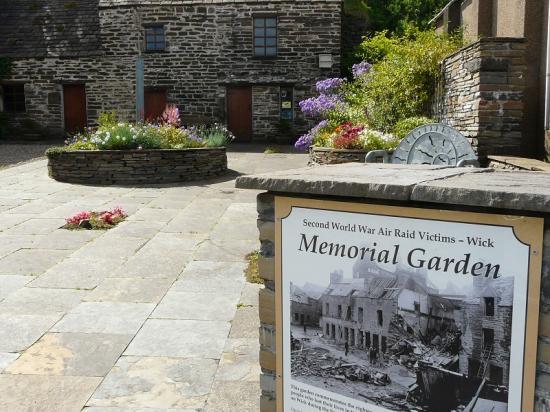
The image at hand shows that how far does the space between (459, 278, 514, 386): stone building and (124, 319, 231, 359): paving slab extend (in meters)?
2.24

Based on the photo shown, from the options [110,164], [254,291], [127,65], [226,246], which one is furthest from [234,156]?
[254,291]

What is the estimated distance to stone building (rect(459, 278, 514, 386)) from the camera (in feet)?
7.72

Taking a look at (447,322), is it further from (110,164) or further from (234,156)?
(234,156)

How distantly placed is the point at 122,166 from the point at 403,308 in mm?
10777

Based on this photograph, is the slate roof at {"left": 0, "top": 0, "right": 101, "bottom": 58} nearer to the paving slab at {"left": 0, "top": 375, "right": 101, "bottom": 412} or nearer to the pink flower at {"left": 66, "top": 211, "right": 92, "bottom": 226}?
the pink flower at {"left": 66, "top": 211, "right": 92, "bottom": 226}

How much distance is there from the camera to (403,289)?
8.44 feet

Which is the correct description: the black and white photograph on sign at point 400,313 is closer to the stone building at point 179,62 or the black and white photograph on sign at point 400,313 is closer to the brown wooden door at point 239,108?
the stone building at point 179,62

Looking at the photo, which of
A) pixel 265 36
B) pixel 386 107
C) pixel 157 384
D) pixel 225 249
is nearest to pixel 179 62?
pixel 265 36

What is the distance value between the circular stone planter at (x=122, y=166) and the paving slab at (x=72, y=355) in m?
8.24

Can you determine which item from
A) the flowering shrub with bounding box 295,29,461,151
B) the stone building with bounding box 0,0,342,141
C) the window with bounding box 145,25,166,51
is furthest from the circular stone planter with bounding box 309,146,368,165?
the window with bounding box 145,25,166,51

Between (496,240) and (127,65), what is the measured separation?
22404 mm

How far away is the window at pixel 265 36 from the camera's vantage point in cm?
2252

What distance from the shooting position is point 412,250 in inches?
99.3

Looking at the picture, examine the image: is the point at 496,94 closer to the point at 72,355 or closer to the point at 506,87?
the point at 506,87
